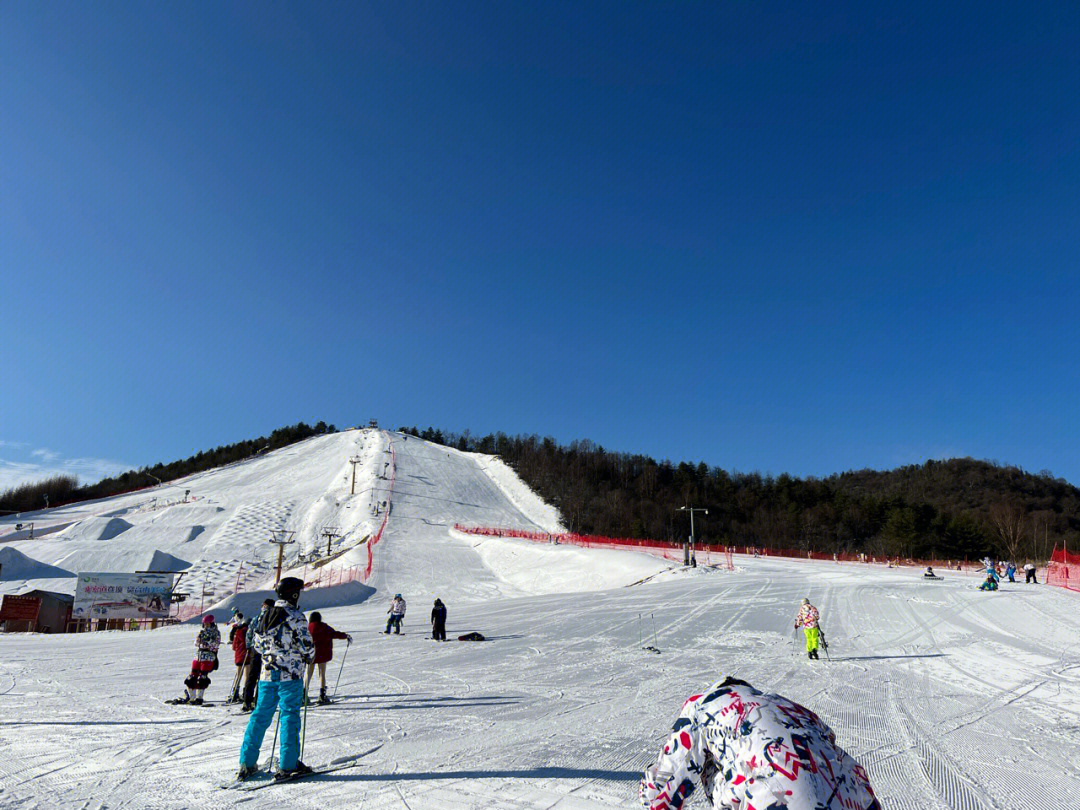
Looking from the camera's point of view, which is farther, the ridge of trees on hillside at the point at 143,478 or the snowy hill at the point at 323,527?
the ridge of trees on hillside at the point at 143,478

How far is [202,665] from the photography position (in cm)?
1022

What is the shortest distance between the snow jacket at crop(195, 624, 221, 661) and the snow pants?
5.91 metres

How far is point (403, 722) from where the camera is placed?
793 centimetres

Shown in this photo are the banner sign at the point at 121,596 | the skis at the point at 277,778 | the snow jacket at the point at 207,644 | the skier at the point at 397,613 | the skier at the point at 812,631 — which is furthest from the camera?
the banner sign at the point at 121,596

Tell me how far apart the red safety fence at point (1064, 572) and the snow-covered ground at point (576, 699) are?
15.1ft

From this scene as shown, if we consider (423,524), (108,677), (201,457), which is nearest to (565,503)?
(423,524)

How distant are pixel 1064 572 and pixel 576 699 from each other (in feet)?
116

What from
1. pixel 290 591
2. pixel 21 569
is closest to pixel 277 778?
pixel 290 591

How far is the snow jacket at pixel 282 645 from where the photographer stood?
18.0 ft

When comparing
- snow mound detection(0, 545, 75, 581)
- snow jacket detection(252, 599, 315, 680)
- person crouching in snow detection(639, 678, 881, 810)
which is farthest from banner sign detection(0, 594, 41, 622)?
person crouching in snow detection(639, 678, 881, 810)

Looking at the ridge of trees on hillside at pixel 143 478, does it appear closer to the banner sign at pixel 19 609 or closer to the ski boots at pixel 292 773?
the banner sign at pixel 19 609

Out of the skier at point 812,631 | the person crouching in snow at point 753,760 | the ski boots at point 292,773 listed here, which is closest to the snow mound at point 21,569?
the ski boots at point 292,773

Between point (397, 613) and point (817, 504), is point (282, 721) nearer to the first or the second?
point (397, 613)

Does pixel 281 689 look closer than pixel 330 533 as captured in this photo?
Yes
